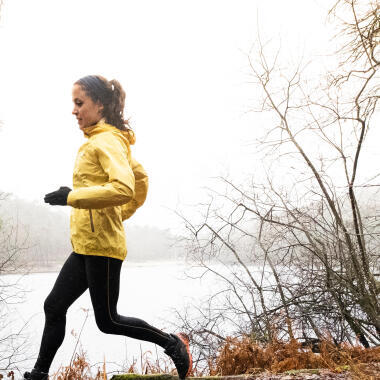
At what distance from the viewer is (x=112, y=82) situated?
2.02 m

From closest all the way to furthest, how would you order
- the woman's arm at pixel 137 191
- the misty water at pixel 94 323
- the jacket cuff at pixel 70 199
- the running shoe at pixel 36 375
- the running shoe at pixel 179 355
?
1. the jacket cuff at pixel 70 199
2. the running shoe at pixel 36 375
3. the running shoe at pixel 179 355
4. the woman's arm at pixel 137 191
5. the misty water at pixel 94 323

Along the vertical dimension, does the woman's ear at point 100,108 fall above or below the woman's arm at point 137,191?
above

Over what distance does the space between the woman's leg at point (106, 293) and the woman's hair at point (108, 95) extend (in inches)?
31.6

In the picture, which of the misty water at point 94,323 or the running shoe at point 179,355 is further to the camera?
the misty water at point 94,323

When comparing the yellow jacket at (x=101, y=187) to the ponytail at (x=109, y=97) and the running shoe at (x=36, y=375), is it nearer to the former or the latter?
the ponytail at (x=109, y=97)

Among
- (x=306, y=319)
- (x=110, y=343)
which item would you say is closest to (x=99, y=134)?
(x=306, y=319)

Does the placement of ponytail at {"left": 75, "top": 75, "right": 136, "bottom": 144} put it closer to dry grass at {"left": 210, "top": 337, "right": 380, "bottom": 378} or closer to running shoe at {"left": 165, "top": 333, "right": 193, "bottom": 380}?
running shoe at {"left": 165, "top": 333, "right": 193, "bottom": 380}

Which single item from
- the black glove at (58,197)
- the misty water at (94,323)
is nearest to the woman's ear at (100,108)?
the black glove at (58,197)

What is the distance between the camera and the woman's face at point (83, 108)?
1910mm

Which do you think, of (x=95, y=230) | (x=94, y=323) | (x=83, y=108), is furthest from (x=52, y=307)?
(x=94, y=323)

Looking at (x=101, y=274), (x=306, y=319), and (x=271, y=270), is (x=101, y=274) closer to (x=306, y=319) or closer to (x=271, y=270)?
(x=306, y=319)

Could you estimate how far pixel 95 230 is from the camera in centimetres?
176

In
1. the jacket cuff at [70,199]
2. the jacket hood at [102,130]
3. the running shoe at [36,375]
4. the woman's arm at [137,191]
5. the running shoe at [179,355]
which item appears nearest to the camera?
the jacket cuff at [70,199]

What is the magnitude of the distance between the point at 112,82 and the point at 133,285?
44442mm
